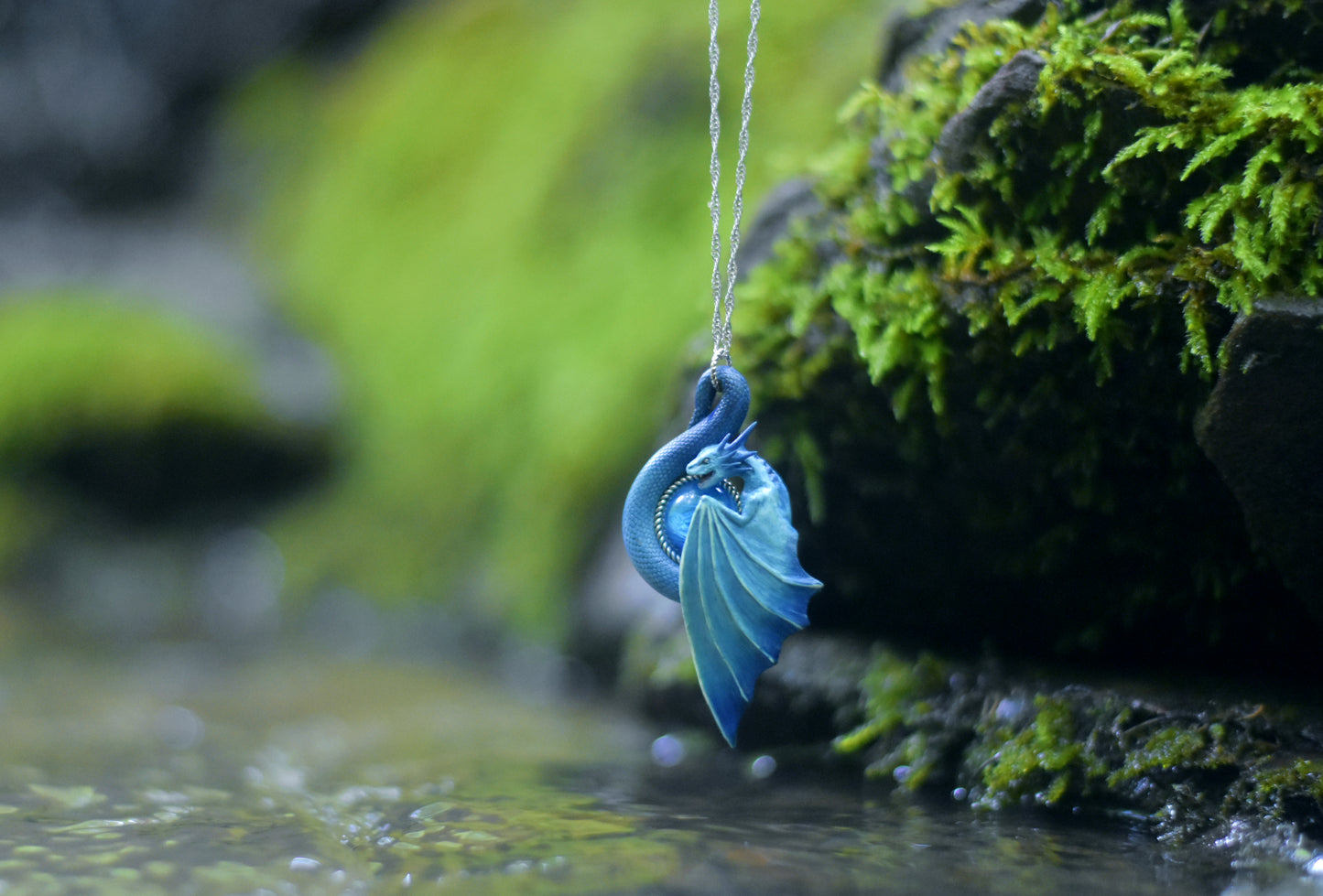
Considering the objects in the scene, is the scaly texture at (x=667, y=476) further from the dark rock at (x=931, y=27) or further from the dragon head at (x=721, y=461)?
the dark rock at (x=931, y=27)

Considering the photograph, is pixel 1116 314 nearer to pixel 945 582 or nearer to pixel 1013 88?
pixel 1013 88

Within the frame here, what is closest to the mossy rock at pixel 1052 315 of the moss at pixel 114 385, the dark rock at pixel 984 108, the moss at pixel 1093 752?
the dark rock at pixel 984 108

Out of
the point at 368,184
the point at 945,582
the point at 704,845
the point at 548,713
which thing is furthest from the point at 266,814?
the point at 368,184

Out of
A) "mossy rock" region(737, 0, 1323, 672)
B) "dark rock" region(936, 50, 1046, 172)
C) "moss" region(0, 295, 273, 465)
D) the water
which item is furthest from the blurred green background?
the water

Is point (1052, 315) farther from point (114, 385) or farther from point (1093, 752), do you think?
point (114, 385)

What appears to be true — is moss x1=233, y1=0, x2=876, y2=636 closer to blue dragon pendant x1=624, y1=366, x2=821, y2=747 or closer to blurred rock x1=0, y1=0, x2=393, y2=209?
blue dragon pendant x1=624, y1=366, x2=821, y2=747
